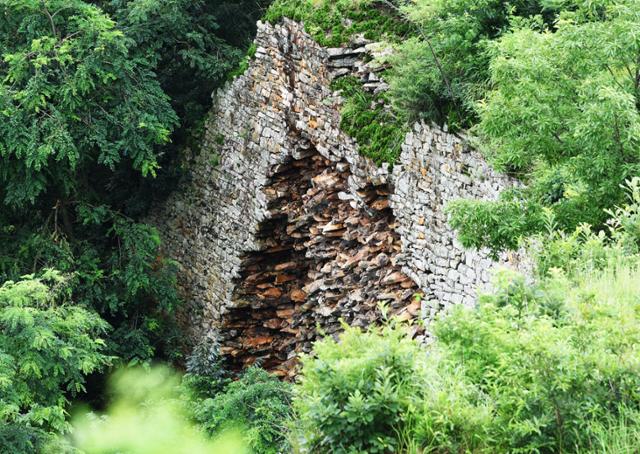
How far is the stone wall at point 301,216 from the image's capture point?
416 inches

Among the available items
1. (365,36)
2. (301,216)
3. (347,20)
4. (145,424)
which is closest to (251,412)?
(301,216)

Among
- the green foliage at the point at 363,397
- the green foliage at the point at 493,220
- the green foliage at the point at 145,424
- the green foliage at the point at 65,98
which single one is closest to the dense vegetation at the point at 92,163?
the green foliage at the point at 65,98

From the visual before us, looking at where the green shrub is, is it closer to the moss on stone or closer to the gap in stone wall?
the gap in stone wall

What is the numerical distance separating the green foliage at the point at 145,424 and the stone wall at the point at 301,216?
5.78 ft

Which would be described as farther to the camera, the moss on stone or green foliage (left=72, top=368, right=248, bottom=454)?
the moss on stone

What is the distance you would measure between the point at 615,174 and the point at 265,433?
545 centimetres

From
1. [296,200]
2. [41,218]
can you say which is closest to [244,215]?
[296,200]

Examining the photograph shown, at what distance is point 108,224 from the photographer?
51.0 ft

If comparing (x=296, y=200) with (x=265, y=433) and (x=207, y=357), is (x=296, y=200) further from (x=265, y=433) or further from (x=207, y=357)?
(x=265, y=433)

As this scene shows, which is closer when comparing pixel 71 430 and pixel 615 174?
pixel 615 174

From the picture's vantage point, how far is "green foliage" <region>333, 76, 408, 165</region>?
11.2m

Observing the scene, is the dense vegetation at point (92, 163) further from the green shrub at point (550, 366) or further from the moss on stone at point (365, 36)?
the green shrub at point (550, 366)

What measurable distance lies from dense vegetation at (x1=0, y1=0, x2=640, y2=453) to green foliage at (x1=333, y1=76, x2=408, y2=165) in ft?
0.10

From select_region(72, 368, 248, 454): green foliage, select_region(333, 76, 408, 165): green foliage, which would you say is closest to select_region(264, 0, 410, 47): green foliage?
select_region(333, 76, 408, 165): green foliage
